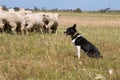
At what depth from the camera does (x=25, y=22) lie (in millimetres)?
19734

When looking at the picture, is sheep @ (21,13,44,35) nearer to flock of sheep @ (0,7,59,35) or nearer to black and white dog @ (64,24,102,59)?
flock of sheep @ (0,7,59,35)

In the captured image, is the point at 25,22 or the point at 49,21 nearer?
the point at 25,22

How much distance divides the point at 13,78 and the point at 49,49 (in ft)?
15.2

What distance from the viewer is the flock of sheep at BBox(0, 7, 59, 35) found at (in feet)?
62.4

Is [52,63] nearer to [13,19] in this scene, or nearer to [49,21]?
[13,19]

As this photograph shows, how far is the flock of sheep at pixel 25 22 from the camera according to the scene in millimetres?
19031

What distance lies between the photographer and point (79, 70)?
9.88 meters

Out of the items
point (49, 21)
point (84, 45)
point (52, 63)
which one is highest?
point (84, 45)

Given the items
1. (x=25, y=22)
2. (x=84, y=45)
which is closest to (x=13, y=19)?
(x=25, y=22)

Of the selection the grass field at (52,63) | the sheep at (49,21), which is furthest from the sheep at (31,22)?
the grass field at (52,63)

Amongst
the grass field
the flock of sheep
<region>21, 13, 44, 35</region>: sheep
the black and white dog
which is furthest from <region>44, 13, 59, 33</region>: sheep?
the black and white dog

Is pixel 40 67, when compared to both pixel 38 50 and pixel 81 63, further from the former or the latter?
pixel 38 50

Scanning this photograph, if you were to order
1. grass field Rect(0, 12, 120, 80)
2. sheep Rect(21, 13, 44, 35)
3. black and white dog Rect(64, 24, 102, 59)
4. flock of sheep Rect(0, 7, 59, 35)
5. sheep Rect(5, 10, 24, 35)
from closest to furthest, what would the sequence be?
grass field Rect(0, 12, 120, 80) → black and white dog Rect(64, 24, 102, 59) → sheep Rect(5, 10, 24, 35) → flock of sheep Rect(0, 7, 59, 35) → sheep Rect(21, 13, 44, 35)

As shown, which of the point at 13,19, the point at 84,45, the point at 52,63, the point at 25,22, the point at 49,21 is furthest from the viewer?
the point at 49,21
